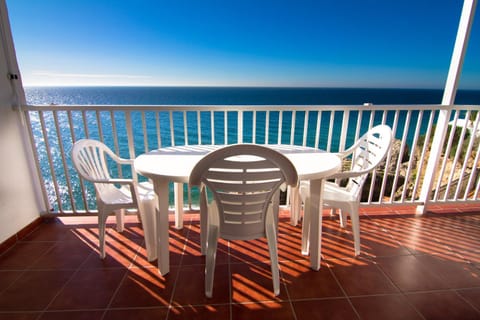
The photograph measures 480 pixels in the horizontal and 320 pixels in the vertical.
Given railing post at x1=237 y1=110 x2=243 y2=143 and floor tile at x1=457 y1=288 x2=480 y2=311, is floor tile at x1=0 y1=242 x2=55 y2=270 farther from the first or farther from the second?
floor tile at x1=457 y1=288 x2=480 y2=311

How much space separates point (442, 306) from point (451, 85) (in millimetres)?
1931

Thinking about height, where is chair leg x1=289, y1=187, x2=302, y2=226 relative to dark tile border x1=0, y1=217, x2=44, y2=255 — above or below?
above

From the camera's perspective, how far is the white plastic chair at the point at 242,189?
3.51ft

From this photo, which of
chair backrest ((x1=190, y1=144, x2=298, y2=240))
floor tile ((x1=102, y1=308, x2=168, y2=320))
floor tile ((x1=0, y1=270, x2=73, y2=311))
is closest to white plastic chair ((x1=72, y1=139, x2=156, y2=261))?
floor tile ((x1=0, y1=270, x2=73, y2=311))

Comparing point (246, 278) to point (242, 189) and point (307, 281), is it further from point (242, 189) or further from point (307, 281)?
point (242, 189)

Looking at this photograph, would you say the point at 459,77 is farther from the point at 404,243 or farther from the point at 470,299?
the point at 470,299

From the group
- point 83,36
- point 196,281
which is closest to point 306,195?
point 196,281

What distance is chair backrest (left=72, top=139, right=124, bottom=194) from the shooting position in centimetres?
155

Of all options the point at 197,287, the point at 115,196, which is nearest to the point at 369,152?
the point at 197,287

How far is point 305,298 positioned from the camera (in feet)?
4.60

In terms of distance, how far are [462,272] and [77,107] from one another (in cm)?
321

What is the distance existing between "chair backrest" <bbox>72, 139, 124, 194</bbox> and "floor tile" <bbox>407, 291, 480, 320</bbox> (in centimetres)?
212

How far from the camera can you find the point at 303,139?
2402mm

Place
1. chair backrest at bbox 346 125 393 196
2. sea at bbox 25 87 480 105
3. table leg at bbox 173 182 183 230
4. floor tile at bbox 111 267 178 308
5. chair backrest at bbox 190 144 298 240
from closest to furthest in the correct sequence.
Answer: chair backrest at bbox 190 144 298 240 → floor tile at bbox 111 267 178 308 → chair backrest at bbox 346 125 393 196 → table leg at bbox 173 182 183 230 → sea at bbox 25 87 480 105
